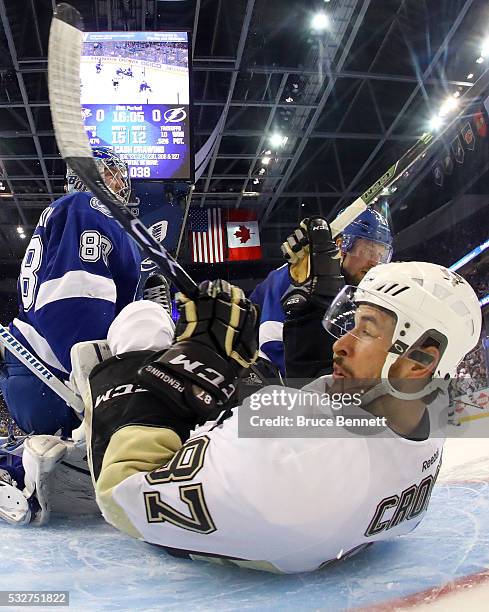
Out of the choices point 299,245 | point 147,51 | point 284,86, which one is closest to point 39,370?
point 299,245

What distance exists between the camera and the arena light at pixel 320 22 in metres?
5.45

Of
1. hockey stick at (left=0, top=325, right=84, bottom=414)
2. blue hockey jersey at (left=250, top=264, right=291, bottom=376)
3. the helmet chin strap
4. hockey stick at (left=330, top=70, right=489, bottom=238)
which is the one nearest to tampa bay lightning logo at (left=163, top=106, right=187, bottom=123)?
blue hockey jersey at (left=250, top=264, right=291, bottom=376)

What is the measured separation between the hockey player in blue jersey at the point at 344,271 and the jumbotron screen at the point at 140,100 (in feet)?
7.92

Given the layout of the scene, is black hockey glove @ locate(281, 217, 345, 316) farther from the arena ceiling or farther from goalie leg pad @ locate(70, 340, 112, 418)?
the arena ceiling

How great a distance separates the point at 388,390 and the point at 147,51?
175 inches

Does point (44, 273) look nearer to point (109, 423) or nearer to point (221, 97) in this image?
point (109, 423)

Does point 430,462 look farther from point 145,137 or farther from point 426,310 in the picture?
point 145,137

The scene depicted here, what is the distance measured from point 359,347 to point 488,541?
1.53 feet

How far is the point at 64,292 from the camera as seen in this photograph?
1.38m

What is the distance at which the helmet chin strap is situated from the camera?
88cm

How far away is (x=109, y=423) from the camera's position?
0.95 m

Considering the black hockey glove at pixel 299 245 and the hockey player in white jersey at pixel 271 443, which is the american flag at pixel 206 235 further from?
the hockey player in white jersey at pixel 271 443

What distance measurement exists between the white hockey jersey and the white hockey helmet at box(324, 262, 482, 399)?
0.13 m

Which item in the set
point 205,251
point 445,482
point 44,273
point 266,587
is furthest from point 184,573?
point 205,251
